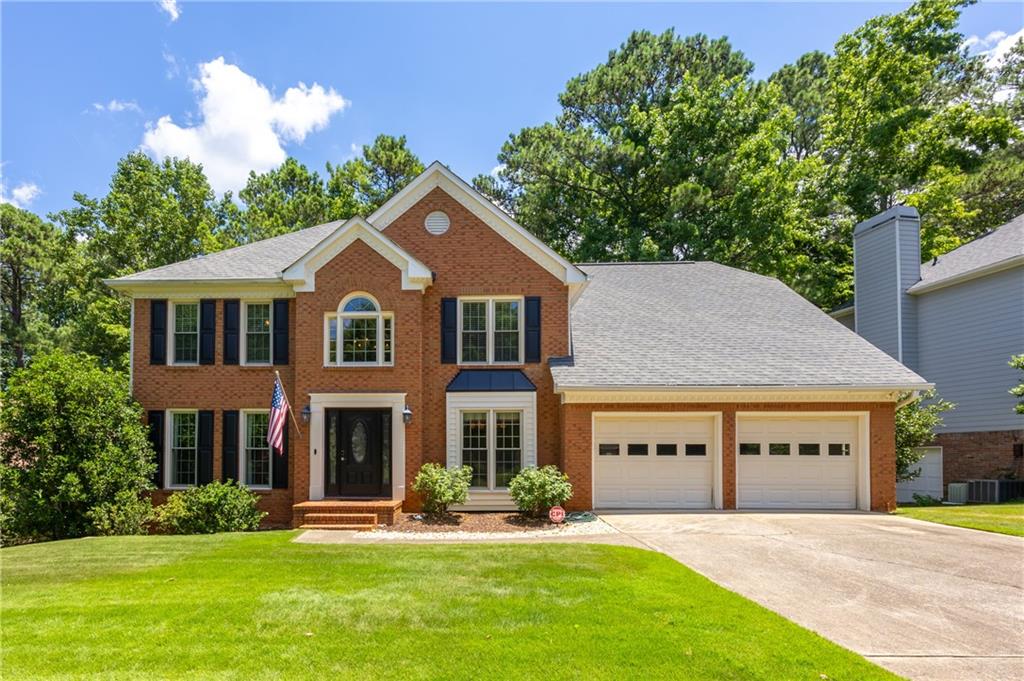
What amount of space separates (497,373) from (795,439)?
7.62 metres

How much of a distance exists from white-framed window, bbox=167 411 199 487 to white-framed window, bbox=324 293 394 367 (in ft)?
13.6

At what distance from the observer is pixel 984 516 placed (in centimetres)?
1411

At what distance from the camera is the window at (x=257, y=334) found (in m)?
15.3

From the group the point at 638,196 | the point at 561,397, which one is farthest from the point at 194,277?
the point at 638,196

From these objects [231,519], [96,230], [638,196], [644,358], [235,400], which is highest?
[638,196]

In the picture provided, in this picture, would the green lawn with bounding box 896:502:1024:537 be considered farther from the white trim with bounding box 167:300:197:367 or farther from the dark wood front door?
the white trim with bounding box 167:300:197:367

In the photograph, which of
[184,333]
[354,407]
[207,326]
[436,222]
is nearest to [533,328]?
[436,222]

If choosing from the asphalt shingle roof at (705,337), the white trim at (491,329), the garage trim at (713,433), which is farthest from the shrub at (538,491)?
the white trim at (491,329)

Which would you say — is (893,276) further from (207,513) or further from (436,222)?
(207,513)

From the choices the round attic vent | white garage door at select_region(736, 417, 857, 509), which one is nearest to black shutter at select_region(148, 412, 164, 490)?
the round attic vent

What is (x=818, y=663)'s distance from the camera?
17.7 feet

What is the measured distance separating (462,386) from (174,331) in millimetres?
7732

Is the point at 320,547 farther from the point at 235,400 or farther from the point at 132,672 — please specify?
the point at 235,400

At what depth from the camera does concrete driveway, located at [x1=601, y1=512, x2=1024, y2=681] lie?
5.90 m
